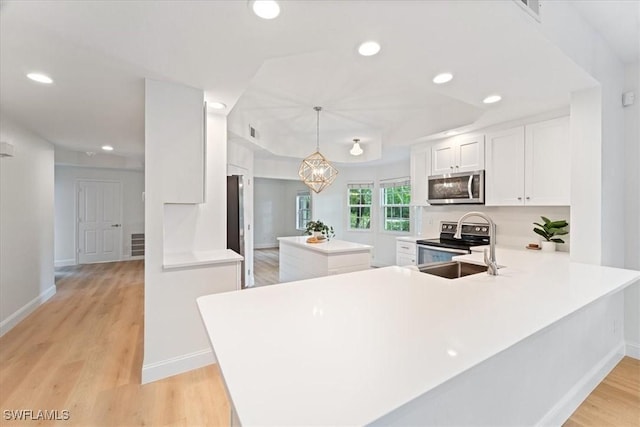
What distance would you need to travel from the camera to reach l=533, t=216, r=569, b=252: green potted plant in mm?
2982

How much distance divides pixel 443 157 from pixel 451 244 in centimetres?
125

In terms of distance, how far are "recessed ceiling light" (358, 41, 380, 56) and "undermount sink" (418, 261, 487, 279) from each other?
5.13 ft

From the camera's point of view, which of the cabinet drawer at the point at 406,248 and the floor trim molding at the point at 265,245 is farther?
the floor trim molding at the point at 265,245

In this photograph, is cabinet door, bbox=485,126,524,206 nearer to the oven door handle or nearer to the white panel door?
the oven door handle

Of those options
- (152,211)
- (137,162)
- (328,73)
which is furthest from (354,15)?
(137,162)

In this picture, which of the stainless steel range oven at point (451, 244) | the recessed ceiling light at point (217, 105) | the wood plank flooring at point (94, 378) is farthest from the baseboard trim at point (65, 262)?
the stainless steel range oven at point (451, 244)

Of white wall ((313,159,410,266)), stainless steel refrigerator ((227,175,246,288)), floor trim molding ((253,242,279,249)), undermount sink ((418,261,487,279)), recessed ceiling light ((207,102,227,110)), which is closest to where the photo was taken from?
undermount sink ((418,261,487,279))

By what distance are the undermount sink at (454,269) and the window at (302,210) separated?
23.7 ft

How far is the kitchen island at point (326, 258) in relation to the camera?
11.2 feet

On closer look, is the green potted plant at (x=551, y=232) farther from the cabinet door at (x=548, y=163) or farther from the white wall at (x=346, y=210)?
the white wall at (x=346, y=210)

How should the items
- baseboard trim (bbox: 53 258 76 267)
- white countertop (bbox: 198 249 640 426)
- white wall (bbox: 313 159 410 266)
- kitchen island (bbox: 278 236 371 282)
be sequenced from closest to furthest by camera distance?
white countertop (bbox: 198 249 640 426) → kitchen island (bbox: 278 236 371 282) → baseboard trim (bbox: 53 258 76 267) → white wall (bbox: 313 159 410 266)

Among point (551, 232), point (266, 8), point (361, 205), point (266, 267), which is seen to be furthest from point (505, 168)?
point (266, 267)

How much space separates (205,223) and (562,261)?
322 cm

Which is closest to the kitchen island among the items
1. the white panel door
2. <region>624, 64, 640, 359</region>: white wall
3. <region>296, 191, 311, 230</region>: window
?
<region>624, 64, 640, 359</region>: white wall
